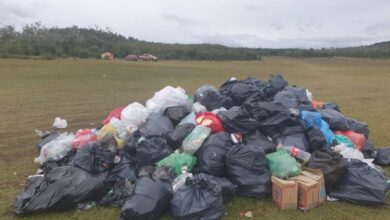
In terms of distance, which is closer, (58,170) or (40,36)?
(58,170)

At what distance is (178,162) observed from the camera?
14.7 feet

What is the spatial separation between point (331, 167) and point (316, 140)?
2.83 feet

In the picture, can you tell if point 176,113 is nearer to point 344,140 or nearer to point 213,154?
point 213,154

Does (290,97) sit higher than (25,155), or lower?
higher

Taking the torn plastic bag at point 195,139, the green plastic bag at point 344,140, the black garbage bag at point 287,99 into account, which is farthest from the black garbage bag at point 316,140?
the torn plastic bag at point 195,139

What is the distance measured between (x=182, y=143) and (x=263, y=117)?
1.38m

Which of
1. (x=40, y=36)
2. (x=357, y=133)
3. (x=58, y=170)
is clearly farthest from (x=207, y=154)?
(x=40, y=36)

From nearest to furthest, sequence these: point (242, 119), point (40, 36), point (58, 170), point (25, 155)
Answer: point (58, 170) < point (242, 119) < point (25, 155) < point (40, 36)

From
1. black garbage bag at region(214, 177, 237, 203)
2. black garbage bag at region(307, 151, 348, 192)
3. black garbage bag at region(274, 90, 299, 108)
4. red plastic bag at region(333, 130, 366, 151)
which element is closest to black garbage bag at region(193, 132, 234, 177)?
black garbage bag at region(214, 177, 237, 203)

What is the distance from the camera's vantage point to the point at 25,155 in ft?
19.8

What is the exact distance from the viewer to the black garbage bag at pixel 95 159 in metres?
4.64

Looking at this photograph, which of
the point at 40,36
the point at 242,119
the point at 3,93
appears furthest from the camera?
the point at 40,36

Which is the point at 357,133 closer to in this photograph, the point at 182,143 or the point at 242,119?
the point at 242,119

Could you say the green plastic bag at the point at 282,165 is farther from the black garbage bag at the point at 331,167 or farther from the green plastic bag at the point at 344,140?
the green plastic bag at the point at 344,140
